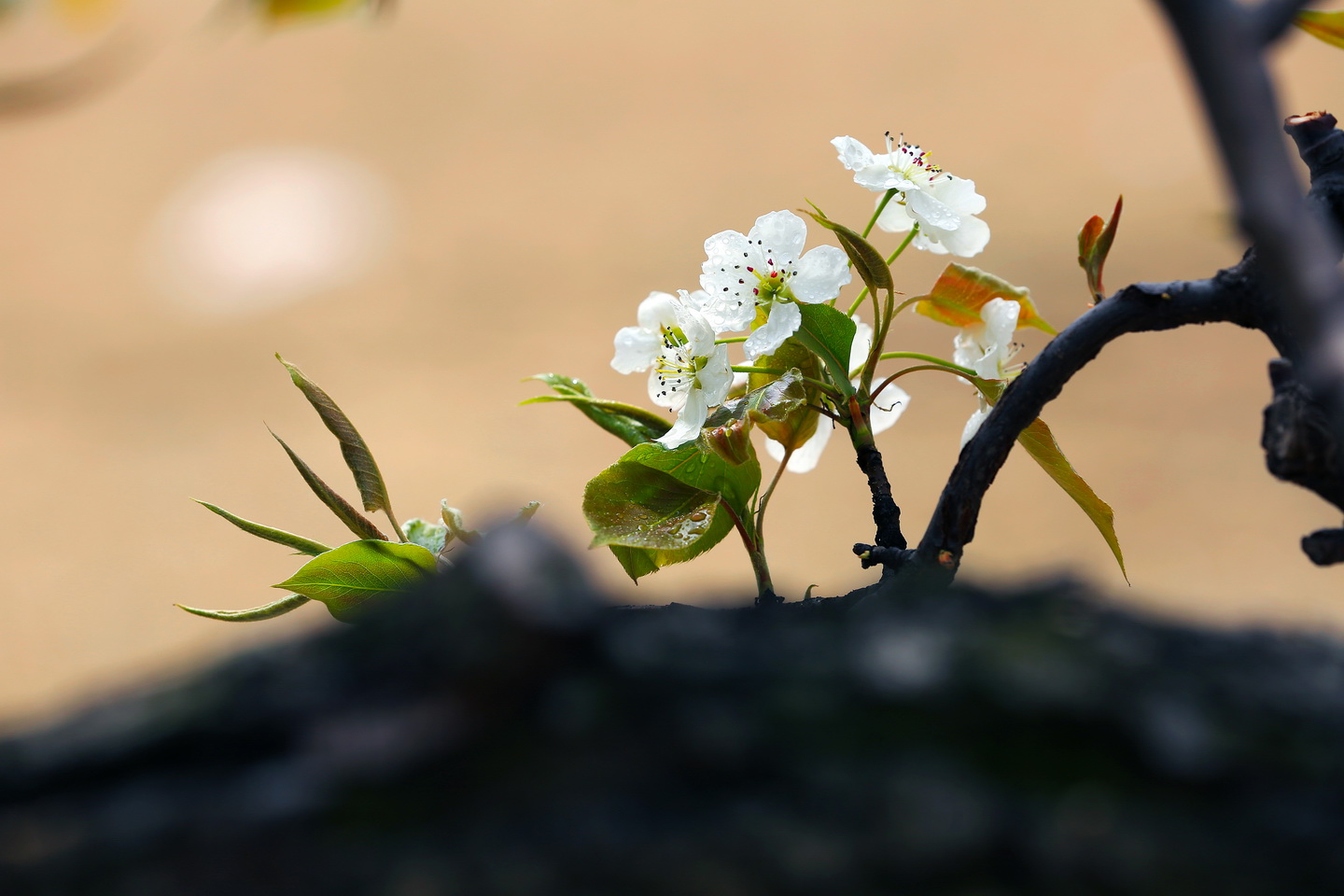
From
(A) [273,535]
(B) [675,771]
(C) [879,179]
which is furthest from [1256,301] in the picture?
(A) [273,535]

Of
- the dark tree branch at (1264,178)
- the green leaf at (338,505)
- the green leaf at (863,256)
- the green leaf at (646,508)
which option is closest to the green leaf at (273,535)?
the green leaf at (338,505)

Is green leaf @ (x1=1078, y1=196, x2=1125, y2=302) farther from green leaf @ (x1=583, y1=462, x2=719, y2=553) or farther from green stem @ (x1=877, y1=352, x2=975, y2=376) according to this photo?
Result: green leaf @ (x1=583, y1=462, x2=719, y2=553)

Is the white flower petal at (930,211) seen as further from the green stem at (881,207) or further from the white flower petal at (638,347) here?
the white flower petal at (638,347)

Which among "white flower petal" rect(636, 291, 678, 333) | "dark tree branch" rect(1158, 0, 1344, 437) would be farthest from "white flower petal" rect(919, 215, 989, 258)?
"dark tree branch" rect(1158, 0, 1344, 437)

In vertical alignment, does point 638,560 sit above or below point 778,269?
below

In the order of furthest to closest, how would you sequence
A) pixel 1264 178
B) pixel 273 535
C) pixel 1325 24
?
1. pixel 273 535
2. pixel 1325 24
3. pixel 1264 178

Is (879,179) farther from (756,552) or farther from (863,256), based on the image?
(756,552)
